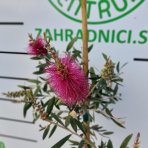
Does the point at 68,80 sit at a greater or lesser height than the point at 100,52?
lesser

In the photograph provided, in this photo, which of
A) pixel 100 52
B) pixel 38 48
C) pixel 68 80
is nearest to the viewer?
pixel 68 80

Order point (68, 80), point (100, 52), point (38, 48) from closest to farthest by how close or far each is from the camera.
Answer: point (68, 80), point (38, 48), point (100, 52)

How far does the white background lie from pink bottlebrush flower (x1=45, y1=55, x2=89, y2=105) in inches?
19.1

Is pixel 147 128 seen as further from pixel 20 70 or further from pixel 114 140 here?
pixel 20 70

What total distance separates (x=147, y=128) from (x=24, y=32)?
0.66m

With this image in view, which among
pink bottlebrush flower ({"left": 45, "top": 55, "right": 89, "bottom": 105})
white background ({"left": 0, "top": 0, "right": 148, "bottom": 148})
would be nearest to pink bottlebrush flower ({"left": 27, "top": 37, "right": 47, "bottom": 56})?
pink bottlebrush flower ({"left": 45, "top": 55, "right": 89, "bottom": 105})

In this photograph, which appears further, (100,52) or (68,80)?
(100,52)

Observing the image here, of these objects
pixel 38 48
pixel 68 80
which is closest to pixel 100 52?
pixel 38 48

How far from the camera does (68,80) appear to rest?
576mm

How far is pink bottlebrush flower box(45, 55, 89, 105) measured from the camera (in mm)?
567

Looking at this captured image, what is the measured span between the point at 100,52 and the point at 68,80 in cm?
55

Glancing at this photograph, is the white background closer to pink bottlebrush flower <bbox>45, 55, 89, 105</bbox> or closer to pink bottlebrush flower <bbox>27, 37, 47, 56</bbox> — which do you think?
pink bottlebrush flower <bbox>27, 37, 47, 56</bbox>

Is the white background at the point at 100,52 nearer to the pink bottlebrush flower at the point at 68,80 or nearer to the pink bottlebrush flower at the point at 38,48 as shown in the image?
the pink bottlebrush flower at the point at 38,48

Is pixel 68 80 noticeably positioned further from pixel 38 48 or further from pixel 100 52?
pixel 100 52
